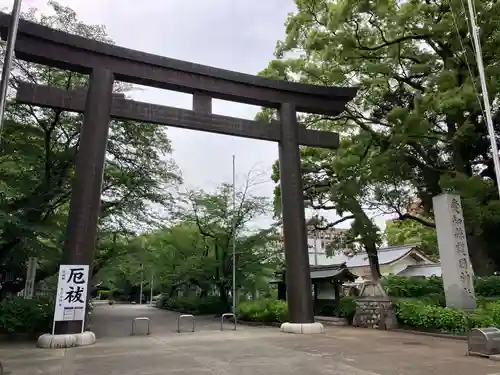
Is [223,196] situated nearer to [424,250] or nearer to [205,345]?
[205,345]

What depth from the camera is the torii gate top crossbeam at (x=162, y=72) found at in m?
11.3

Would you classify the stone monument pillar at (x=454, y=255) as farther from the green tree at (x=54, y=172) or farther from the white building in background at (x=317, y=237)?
the green tree at (x=54, y=172)

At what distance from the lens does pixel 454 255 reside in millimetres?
12969

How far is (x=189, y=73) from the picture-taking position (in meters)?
13.2

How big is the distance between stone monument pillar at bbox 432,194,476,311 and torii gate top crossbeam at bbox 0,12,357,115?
551 cm

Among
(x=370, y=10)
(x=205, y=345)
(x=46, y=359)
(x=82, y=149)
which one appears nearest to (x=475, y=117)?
(x=370, y=10)

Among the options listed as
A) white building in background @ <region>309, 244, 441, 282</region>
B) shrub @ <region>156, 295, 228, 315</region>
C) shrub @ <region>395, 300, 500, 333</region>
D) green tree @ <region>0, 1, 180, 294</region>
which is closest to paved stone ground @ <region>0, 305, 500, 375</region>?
shrub @ <region>395, 300, 500, 333</region>

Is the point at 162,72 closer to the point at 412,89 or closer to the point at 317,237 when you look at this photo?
the point at 412,89

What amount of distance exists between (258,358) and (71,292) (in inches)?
213

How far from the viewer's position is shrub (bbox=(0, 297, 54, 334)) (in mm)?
12414

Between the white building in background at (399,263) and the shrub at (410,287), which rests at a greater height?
the white building in background at (399,263)

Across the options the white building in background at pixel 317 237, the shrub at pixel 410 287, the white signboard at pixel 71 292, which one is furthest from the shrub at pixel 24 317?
the shrub at pixel 410 287

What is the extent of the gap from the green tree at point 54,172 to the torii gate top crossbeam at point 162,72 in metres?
2.59

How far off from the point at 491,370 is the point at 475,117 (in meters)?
13.6
